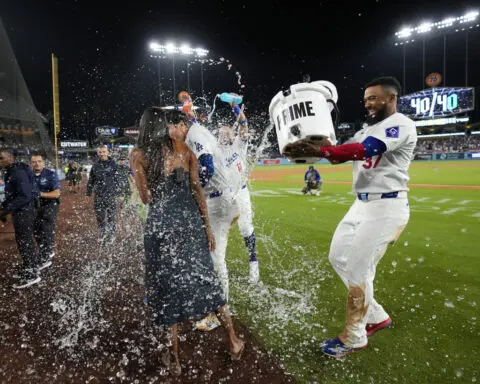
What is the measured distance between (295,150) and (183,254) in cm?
116

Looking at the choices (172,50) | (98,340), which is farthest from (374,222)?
(172,50)

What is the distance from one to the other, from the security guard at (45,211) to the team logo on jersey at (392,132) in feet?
16.6

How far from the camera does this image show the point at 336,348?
8.60 feet

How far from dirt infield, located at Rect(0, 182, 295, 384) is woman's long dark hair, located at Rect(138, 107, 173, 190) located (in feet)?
4.69

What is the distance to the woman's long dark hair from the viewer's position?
2518mm

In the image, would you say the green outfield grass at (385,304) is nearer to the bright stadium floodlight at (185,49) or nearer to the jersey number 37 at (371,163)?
the jersey number 37 at (371,163)

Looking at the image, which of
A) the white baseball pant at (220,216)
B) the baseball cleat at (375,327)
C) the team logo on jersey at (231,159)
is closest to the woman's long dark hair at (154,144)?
the white baseball pant at (220,216)

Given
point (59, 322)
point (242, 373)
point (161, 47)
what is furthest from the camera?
point (161, 47)

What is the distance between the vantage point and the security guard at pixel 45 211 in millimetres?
5230

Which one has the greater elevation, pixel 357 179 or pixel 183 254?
pixel 357 179

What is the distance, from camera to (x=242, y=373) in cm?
246

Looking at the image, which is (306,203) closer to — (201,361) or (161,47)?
(201,361)

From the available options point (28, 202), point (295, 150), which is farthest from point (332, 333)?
point (28, 202)

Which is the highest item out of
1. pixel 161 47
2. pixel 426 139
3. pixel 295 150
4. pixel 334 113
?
pixel 161 47
